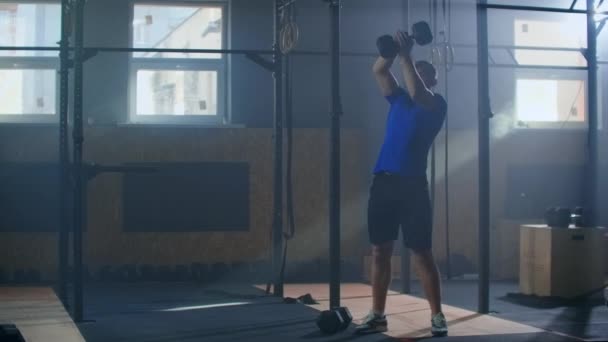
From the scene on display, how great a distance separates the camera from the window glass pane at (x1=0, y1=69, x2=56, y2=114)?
7.63 m

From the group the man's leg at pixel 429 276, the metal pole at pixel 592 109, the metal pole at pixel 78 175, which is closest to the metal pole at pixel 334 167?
the man's leg at pixel 429 276

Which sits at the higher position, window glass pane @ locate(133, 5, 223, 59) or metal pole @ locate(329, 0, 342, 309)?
window glass pane @ locate(133, 5, 223, 59)

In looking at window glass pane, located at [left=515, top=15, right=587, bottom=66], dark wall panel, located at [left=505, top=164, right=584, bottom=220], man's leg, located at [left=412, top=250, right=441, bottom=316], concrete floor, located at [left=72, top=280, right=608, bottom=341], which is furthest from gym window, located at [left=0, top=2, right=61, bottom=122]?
man's leg, located at [left=412, top=250, right=441, bottom=316]

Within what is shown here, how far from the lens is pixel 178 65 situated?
25.8ft

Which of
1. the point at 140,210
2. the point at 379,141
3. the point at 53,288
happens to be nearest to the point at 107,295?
the point at 53,288

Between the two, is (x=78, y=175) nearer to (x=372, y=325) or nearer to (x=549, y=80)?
(x=372, y=325)

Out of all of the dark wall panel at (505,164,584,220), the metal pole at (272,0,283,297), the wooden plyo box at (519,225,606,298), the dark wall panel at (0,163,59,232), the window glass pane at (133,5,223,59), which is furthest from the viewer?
the dark wall panel at (505,164,584,220)

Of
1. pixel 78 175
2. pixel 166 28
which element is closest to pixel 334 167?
pixel 78 175

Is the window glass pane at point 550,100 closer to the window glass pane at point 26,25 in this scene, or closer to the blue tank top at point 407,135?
the window glass pane at point 26,25

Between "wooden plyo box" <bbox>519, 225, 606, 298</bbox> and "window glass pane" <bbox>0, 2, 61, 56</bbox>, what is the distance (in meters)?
4.18

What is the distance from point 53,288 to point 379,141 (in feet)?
9.66

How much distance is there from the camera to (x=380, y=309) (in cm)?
441

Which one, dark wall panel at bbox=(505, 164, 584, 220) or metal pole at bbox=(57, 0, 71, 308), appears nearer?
metal pole at bbox=(57, 0, 71, 308)

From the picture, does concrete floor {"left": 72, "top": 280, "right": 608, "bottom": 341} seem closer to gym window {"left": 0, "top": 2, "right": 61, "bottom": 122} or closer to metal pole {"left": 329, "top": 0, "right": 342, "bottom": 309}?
metal pole {"left": 329, "top": 0, "right": 342, "bottom": 309}
